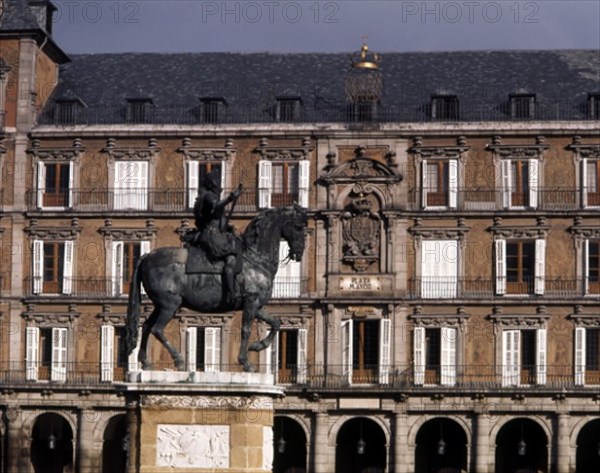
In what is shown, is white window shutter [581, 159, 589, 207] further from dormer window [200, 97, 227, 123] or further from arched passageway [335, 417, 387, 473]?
dormer window [200, 97, 227, 123]

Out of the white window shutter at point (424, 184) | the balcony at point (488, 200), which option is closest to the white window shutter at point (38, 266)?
the balcony at point (488, 200)

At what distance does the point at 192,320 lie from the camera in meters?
70.5

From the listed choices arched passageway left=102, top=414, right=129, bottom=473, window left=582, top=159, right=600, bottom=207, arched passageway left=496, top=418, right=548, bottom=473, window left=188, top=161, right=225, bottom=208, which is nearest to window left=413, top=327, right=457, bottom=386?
arched passageway left=496, top=418, right=548, bottom=473

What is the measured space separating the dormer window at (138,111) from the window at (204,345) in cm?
944

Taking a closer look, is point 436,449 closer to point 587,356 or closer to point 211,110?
point 587,356

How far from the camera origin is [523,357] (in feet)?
226

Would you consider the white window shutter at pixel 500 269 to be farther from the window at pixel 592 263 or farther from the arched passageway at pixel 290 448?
the arched passageway at pixel 290 448

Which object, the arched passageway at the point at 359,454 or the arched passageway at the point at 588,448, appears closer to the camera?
the arched passageway at the point at 588,448

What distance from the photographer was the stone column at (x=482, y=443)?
68188mm

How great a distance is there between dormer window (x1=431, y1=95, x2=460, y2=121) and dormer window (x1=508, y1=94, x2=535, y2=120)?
2345 millimetres

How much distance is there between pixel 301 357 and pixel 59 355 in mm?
10309

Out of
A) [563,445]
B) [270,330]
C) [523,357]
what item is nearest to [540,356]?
[523,357]

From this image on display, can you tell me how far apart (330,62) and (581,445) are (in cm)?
2037

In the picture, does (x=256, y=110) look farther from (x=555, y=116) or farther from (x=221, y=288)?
(x=221, y=288)
